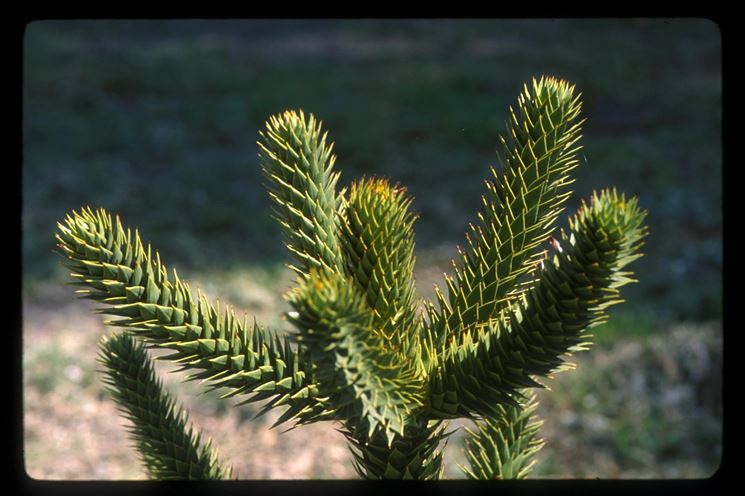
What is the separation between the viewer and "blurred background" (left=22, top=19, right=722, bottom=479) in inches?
98.7

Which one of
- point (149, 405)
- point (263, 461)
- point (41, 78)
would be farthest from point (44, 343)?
point (41, 78)

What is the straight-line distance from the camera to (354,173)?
4344mm

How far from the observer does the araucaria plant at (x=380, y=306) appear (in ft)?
1.83

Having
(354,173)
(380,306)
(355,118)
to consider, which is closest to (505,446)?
(380,306)

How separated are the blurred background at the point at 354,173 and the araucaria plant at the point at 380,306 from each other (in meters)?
0.66

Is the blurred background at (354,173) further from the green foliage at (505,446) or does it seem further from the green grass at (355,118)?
the green foliage at (505,446)

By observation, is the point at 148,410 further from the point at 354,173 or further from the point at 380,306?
the point at 354,173

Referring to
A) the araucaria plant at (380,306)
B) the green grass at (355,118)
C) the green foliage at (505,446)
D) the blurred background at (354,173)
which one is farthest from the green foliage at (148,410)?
the green grass at (355,118)

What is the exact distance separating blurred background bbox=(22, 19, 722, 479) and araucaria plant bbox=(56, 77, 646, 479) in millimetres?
656

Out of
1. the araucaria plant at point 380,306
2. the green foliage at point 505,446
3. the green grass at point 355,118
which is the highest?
the green grass at point 355,118

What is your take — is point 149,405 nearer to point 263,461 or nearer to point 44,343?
point 263,461

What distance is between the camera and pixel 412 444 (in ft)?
2.33

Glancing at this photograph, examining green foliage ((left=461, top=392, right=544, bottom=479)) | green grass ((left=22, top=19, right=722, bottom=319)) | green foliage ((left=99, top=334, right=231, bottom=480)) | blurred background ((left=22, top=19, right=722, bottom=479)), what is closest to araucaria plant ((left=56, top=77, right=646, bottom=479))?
green foliage ((left=99, top=334, right=231, bottom=480))

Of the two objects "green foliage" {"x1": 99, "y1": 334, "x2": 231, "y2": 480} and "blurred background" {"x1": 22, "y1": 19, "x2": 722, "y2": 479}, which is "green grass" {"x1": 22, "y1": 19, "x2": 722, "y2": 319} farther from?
"green foliage" {"x1": 99, "y1": 334, "x2": 231, "y2": 480}
